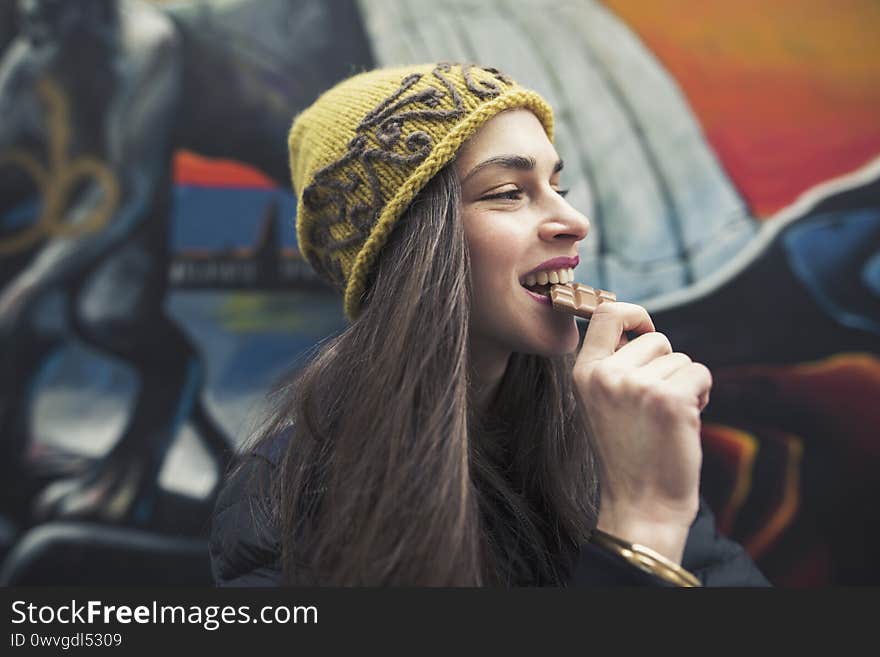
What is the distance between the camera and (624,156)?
2.80 metres

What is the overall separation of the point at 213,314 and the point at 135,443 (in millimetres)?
663

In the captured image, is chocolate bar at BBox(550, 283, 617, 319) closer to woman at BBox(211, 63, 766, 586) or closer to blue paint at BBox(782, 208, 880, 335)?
woman at BBox(211, 63, 766, 586)

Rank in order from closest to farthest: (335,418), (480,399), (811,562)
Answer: (335,418) → (480,399) → (811,562)

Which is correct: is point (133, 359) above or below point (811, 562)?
above

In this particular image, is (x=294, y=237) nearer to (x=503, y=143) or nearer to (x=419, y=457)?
(x=503, y=143)

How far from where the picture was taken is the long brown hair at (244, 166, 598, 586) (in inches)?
44.8

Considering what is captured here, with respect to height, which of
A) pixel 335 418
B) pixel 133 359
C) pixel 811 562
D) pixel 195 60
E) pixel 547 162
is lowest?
pixel 811 562

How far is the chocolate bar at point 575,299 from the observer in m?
1.30

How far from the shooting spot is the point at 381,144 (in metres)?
1.38

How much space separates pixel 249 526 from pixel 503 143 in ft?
3.31

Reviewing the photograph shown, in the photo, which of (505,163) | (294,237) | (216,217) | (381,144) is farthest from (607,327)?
(216,217)

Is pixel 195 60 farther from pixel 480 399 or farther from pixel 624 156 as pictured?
pixel 480 399

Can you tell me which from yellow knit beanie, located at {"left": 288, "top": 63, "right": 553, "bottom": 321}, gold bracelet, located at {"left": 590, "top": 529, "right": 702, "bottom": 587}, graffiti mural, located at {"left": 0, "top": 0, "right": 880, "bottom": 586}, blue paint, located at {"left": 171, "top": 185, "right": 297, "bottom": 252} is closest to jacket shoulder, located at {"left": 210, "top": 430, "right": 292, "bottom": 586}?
yellow knit beanie, located at {"left": 288, "top": 63, "right": 553, "bottom": 321}

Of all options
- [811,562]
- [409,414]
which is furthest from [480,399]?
[811,562]
